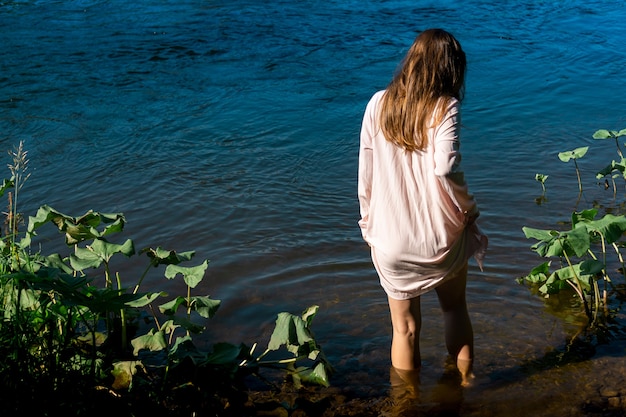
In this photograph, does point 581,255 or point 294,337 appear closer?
point 294,337

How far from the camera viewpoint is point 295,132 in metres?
8.74

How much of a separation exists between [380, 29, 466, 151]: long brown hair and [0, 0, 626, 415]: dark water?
1.54 meters

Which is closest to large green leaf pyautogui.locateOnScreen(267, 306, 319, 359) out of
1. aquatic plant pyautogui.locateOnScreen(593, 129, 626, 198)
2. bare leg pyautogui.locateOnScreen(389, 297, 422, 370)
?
bare leg pyautogui.locateOnScreen(389, 297, 422, 370)

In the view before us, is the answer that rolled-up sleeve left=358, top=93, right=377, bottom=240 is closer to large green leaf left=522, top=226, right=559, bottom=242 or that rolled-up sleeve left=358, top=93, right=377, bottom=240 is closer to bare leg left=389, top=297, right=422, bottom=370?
bare leg left=389, top=297, right=422, bottom=370

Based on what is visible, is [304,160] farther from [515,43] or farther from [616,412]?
[515,43]

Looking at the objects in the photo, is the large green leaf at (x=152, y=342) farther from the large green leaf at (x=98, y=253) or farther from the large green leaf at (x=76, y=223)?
the large green leaf at (x=76, y=223)

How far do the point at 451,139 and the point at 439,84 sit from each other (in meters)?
0.26

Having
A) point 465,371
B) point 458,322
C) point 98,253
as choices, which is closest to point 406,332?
point 458,322

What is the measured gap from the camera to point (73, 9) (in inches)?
562

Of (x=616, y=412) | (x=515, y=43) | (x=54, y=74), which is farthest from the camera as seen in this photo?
(x=515, y=43)

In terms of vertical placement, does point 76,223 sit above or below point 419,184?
below

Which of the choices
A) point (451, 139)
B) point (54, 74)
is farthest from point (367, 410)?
point (54, 74)

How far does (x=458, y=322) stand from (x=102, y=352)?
1867mm

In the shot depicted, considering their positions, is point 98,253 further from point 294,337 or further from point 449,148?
point 449,148
